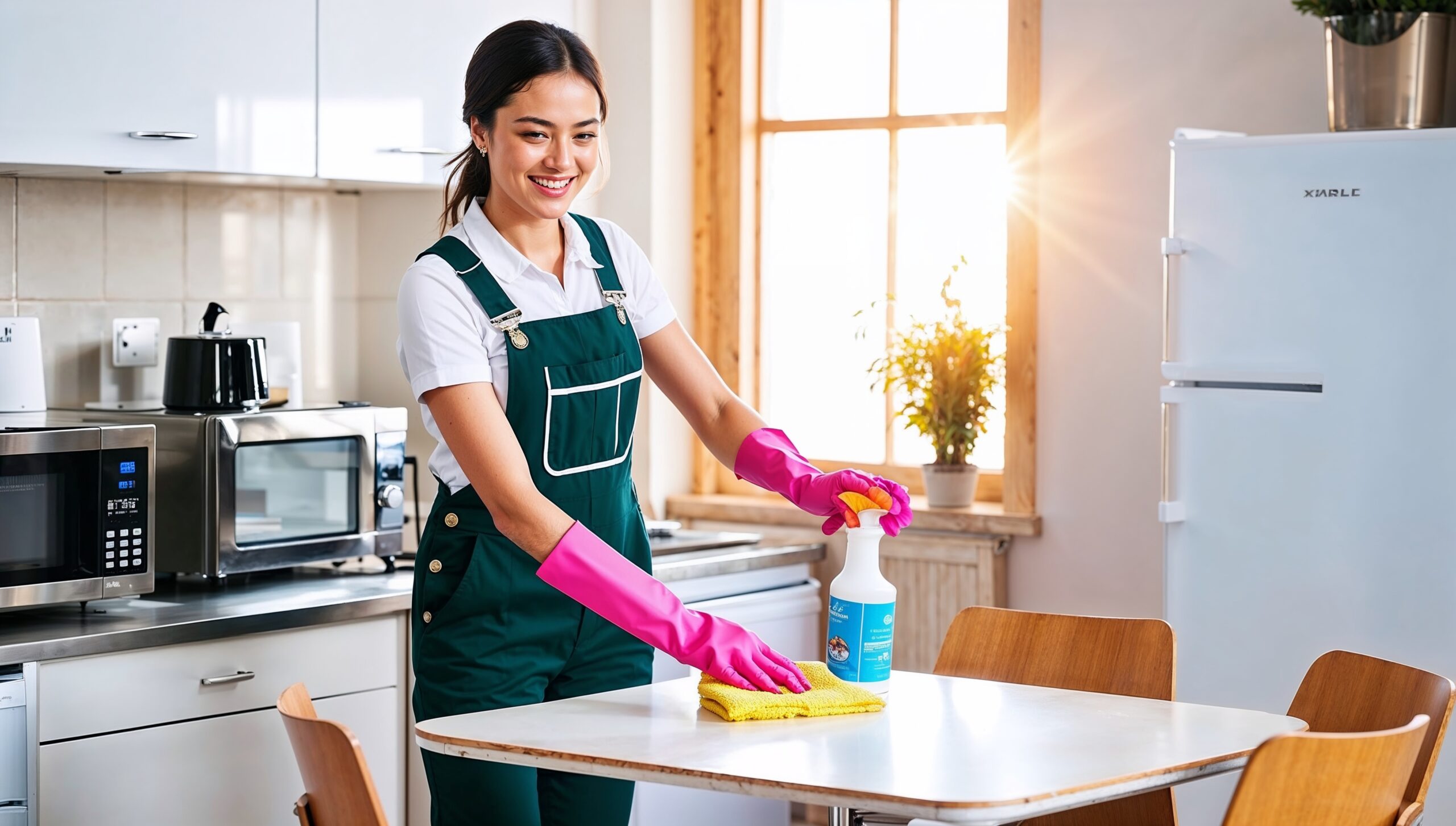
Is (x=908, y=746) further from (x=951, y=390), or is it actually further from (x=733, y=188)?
(x=733, y=188)

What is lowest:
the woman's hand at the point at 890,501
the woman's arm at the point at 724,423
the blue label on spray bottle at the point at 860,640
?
the blue label on spray bottle at the point at 860,640

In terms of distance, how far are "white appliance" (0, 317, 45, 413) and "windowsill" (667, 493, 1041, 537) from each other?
1428mm

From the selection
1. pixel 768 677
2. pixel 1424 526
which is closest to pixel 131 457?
pixel 768 677

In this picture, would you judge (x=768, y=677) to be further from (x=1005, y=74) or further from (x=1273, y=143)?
(x=1005, y=74)

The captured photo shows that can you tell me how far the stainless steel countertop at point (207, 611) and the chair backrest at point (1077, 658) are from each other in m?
0.84

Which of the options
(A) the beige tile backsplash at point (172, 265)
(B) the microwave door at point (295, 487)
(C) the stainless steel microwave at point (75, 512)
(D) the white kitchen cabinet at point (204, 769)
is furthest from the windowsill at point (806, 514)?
(C) the stainless steel microwave at point (75, 512)

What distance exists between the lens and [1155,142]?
3.11m

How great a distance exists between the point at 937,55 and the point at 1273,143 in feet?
3.46

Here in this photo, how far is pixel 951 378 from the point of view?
331 cm

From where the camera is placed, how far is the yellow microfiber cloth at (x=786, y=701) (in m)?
1.72

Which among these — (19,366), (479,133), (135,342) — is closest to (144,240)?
(135,342)

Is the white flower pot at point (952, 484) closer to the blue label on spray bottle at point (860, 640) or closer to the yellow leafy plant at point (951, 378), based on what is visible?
the yellow leafy plant at point (951, 378)

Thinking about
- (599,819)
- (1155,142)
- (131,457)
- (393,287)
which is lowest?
(599,819)

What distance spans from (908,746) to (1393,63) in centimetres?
161
